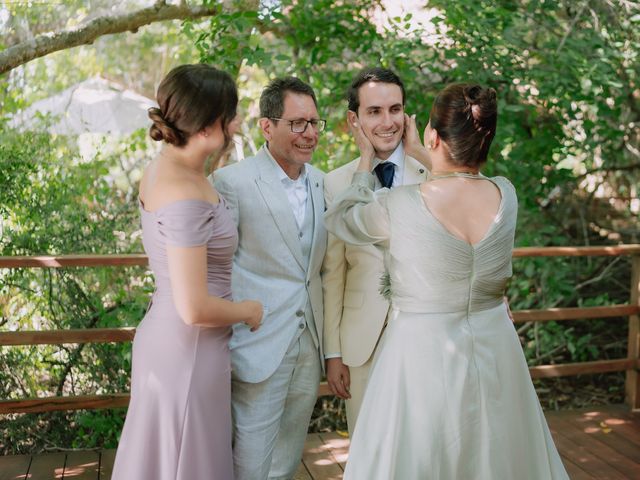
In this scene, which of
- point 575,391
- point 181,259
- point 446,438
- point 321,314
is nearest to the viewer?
point 181,259

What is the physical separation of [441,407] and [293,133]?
102 centimetres

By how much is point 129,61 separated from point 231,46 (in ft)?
22.4

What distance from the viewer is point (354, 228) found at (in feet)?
7.80

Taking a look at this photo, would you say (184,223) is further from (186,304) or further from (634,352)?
(634,352)

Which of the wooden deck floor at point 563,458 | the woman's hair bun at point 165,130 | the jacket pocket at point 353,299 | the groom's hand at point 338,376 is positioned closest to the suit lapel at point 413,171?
the jacket pocket at point 353,299

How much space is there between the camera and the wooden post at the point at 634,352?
4711mm

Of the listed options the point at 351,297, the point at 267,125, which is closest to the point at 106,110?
the point at 267,125

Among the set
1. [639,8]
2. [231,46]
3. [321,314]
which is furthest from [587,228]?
[321,314]

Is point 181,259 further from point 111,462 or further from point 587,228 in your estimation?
point 587,228

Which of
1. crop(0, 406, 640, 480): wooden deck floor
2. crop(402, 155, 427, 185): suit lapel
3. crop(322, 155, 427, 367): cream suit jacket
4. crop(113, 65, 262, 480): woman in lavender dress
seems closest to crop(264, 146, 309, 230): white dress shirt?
crop(322, 155, 427, 367): cream suit jacket

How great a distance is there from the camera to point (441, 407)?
89.2 inches

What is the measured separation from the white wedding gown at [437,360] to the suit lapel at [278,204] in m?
0.26

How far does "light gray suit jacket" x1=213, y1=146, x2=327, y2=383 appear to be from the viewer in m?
2.54

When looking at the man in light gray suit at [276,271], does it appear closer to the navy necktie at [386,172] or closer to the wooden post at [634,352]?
the navy necktie at [386,172]
